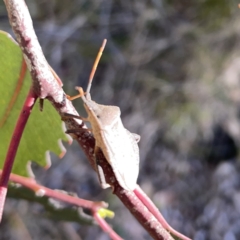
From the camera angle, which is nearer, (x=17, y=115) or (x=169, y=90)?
(x=17, y=115)

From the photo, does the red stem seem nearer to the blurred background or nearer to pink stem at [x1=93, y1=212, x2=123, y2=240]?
pink stem at [x1=93, y1=212, x2=123, y2=240]

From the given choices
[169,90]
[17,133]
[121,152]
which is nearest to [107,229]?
[121,152]

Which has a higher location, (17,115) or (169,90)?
(17,115)

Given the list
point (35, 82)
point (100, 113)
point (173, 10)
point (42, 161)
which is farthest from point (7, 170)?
point (173, 10)

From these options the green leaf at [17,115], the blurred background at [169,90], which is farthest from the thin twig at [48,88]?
the blurred background at [169,90]

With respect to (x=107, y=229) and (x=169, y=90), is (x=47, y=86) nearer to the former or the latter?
(x=107, y=229)

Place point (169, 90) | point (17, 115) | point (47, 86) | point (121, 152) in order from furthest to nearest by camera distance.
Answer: point (169, 90)
point (17, 115)
point (121, 152)
point (47, 86)

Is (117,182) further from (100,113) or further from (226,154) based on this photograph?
(226,154)
